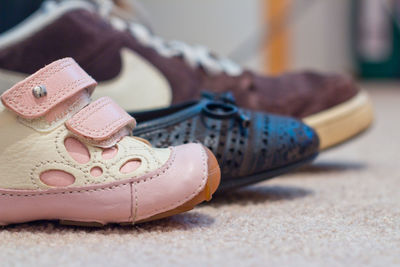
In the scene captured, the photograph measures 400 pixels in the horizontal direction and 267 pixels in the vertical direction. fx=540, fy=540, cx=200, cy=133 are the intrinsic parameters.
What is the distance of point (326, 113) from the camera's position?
0.85 meters

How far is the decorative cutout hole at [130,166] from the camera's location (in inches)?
19.1

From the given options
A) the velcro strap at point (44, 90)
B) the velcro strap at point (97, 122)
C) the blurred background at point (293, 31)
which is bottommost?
the blurred background at point (293, 31)

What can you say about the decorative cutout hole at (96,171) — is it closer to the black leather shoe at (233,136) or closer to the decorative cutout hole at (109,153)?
the decorative cutout hole at (109,153)

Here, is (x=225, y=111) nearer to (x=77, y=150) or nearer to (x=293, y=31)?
(x=77, y=150)

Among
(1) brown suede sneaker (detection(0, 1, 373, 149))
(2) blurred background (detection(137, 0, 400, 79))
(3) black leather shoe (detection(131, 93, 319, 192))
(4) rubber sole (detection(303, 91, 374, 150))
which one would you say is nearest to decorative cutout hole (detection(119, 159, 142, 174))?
(3) black leather shoe (detection(131, 93, 319, 192))

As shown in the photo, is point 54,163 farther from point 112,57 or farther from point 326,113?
point 326,113

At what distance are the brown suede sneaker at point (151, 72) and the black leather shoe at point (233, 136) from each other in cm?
18

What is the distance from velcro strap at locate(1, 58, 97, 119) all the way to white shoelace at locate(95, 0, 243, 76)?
0.37m

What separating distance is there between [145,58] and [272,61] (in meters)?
2.37

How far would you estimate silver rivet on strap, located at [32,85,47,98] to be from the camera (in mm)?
472

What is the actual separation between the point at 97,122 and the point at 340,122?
0.48m

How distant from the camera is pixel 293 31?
3330 mm

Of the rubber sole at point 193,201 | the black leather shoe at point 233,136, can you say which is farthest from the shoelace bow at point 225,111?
the rubber sole at point 193,201

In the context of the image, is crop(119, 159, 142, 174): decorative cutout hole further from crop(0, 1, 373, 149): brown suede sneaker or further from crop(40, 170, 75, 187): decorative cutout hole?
crop(0, 1, 373, 149): brown suede sneaker
